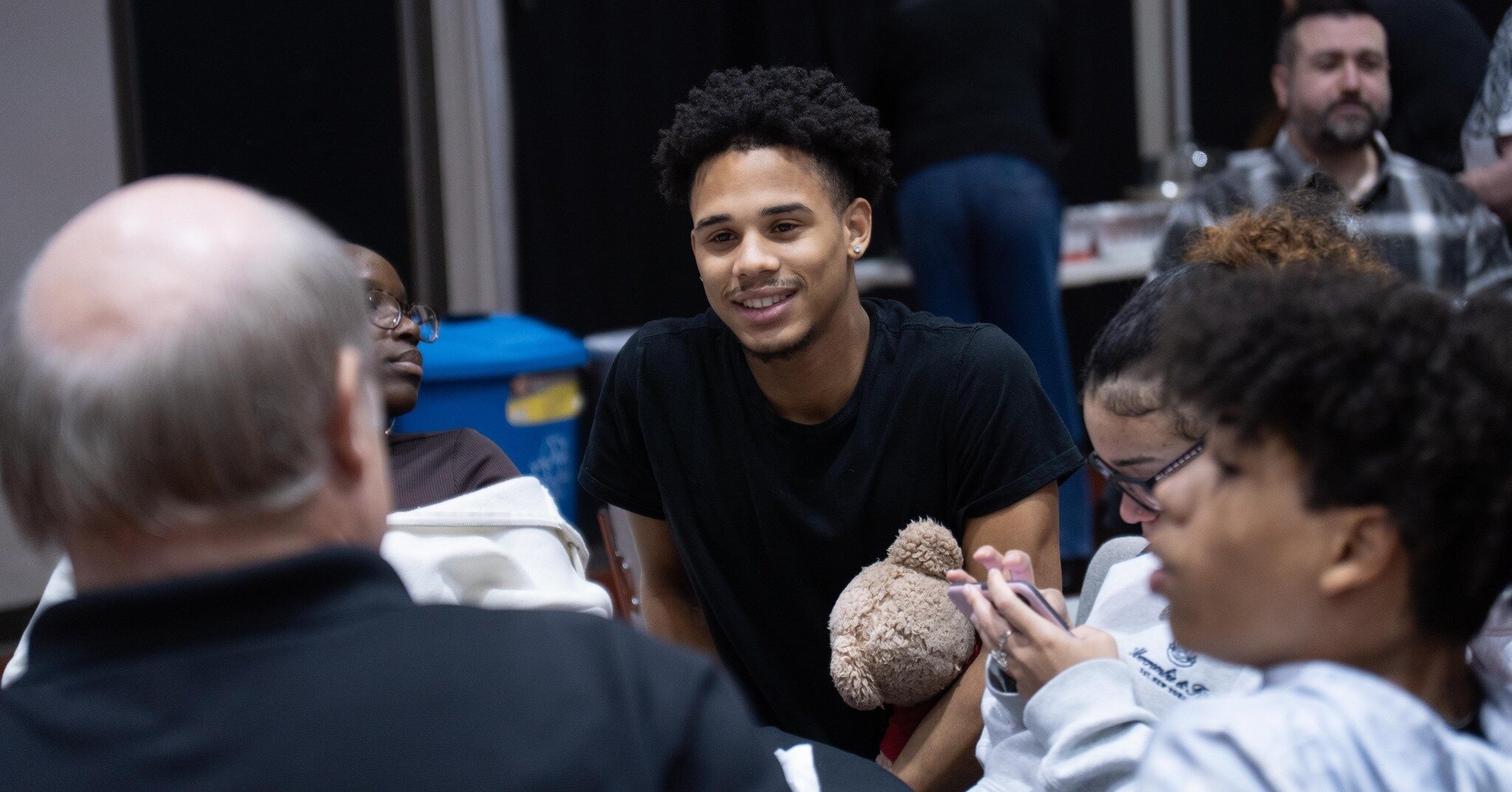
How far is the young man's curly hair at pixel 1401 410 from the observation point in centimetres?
85

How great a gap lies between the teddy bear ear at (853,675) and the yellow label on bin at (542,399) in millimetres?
1463

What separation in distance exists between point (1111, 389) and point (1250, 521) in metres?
0.62

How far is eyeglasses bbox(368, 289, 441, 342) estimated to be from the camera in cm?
195

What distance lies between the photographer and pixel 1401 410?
0.85m

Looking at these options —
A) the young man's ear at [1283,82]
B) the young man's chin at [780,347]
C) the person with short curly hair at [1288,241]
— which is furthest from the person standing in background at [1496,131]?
the young man's chin at [780,347]

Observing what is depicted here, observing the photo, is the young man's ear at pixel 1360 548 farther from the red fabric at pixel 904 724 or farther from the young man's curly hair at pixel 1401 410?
the red fabric at pixel 904 724

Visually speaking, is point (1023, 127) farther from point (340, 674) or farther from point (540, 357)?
point (340, 674)

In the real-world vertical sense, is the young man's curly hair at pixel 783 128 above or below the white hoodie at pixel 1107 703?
above

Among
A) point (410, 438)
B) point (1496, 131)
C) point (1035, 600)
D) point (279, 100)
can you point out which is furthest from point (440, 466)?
point (1496, 131)

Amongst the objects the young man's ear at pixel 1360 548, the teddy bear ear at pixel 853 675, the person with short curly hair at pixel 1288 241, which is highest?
the person with short curly hair at pixel 1288 241

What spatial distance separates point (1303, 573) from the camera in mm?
876

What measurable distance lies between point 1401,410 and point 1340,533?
0.09 metres

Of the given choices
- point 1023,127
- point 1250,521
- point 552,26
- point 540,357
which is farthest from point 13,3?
point 1250,521

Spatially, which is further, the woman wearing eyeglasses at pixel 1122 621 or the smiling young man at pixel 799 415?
the smiling young man at pixel 799 415
